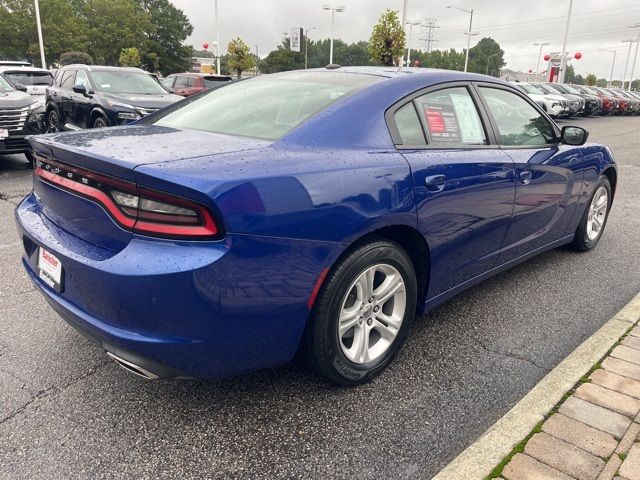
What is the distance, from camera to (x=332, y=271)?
2.22m

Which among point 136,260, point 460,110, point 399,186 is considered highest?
point 460,110

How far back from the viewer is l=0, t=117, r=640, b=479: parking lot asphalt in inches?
79.7

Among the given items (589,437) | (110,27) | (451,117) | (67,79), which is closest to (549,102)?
(67,79)

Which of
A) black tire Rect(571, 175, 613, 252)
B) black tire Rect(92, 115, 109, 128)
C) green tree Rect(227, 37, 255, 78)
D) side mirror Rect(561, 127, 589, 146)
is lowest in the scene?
black tire Rect(571, 175, 613, 252)

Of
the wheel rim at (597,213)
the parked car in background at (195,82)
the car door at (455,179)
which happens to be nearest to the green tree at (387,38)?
the parked car in background at (195,82)

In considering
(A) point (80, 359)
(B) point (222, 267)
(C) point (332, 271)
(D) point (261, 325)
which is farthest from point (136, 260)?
(A) point (80, 359)

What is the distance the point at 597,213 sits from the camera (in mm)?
4652

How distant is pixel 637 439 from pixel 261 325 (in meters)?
1.58

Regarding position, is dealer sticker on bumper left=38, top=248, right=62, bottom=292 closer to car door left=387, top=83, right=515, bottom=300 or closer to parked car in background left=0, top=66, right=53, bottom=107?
car door left=387, top=83, right=515, bottom=300

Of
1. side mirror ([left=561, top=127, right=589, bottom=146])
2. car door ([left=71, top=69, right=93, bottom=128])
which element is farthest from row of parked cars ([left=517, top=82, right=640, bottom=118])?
side mirror ([left=561, top=127, right=589, bottom=146])

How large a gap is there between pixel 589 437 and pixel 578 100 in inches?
969

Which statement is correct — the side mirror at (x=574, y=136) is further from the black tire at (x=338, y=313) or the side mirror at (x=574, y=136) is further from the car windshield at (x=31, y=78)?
the car windshield at (x=31, y=78)

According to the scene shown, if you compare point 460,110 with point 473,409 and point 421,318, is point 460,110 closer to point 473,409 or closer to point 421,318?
point 421,318

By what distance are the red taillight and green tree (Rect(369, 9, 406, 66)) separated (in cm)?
2726
